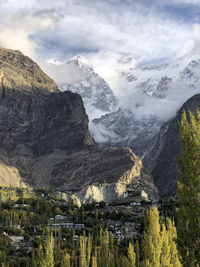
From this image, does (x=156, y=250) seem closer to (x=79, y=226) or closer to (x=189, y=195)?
(x=189, y=195)

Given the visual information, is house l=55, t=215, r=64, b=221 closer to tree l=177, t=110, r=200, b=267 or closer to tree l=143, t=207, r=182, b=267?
tree l=143, t=207, r=182, b=267

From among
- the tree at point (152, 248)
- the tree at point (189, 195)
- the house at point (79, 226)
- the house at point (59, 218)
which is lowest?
the house at point (79, 226)

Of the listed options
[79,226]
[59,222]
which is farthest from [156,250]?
[59,222]

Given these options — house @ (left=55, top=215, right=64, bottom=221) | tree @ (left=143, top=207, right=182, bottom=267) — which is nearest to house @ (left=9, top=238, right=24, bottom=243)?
house @ (left=55, top=215, right=64, bottom=221)

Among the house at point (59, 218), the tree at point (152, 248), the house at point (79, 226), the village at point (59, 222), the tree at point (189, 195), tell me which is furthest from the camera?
the house at point (59, 218)

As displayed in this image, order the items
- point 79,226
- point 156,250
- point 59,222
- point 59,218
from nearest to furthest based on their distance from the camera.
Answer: point 156,250 → point 79,226 → point 59,222 → point 59,218

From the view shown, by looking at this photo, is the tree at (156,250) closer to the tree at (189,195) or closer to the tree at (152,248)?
→ the tree at (152,248)

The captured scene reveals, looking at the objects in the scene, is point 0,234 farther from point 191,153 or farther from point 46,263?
point 191,153

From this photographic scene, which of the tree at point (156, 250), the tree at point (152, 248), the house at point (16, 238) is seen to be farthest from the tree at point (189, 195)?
the house at point (16, 238)

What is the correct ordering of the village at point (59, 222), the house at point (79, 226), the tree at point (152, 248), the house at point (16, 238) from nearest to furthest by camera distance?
the tree at point (152, 248)
the house at point (16, 238)
the village at point (59, 222)
the house at point (79, 226)
